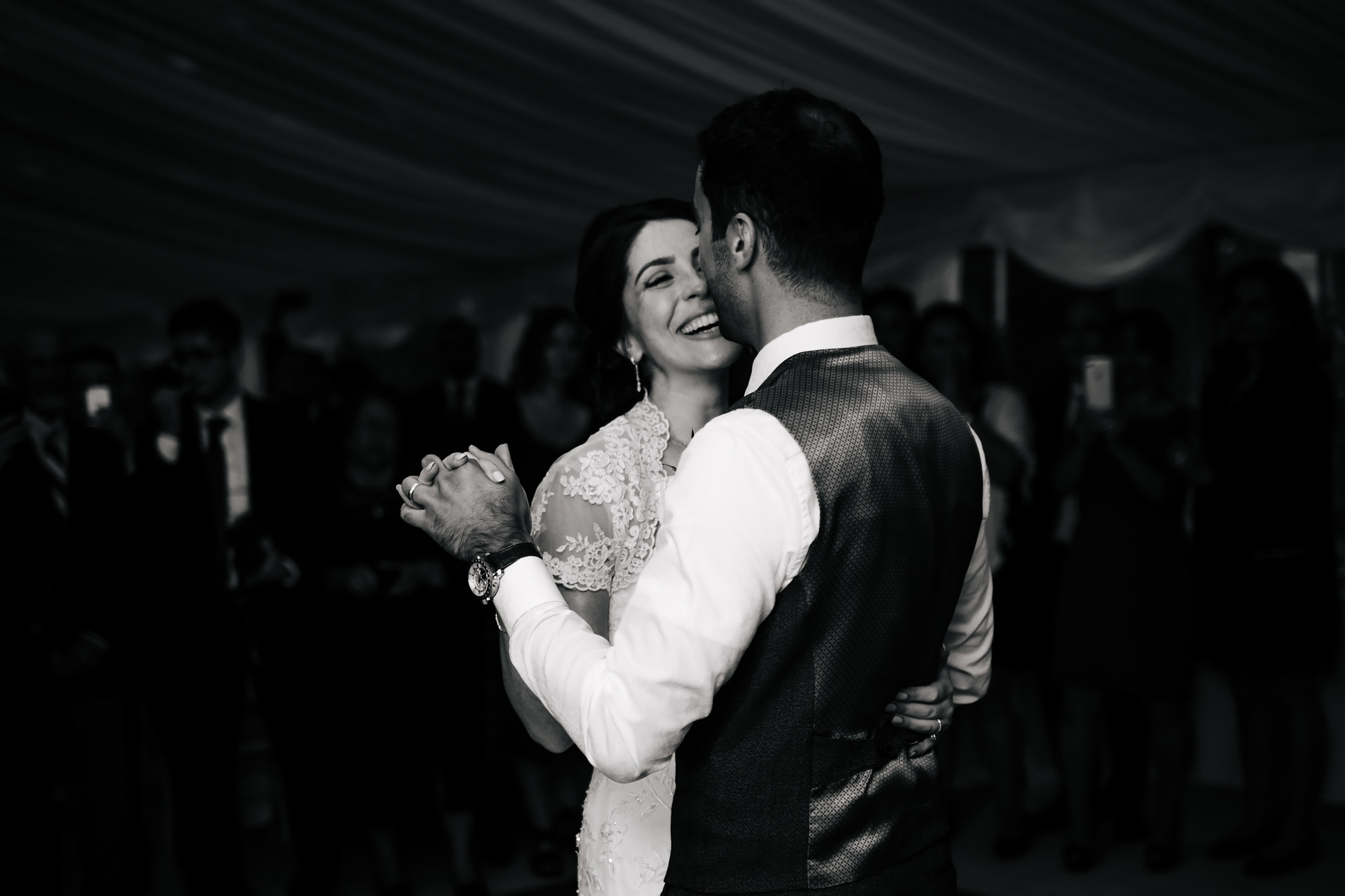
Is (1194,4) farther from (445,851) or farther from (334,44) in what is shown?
(445,851)

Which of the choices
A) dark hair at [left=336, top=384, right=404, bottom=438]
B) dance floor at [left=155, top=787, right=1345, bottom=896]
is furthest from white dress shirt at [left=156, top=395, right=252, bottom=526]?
dance floor at [left=155, top=787, right=1345, bottom=896]

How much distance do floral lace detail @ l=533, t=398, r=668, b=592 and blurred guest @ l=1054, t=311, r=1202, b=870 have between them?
2.55 m

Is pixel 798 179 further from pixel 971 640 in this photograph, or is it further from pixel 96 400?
pixel 96 400

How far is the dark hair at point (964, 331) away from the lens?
4.16 metres

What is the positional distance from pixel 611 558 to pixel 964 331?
288 cm

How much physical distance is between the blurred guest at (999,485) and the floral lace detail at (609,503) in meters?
2.54

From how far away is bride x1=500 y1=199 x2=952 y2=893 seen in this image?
155 centimetres

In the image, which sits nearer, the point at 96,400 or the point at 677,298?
the point at 677,298

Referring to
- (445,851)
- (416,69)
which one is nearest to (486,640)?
(445,851)

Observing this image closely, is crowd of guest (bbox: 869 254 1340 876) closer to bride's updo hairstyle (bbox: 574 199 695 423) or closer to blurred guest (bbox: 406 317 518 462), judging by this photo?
blurred guest (bbox: 406 317 518 462)

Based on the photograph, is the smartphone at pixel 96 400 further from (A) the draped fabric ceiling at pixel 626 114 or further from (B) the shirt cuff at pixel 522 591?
(B) the shirt cuff at pixel 522 591

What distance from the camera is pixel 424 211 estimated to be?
5.50m

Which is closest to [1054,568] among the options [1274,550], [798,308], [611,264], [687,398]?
[1274,550]

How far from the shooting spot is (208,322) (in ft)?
11.9
